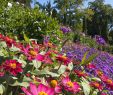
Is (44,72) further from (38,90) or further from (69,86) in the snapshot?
(38,90)

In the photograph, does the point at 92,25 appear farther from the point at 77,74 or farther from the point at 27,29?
the point at 77,74

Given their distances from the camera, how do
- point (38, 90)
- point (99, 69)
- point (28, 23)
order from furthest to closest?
point (28, 23) < point (99, 69) < point (38, 90)

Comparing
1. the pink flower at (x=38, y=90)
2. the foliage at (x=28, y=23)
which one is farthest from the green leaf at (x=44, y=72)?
the foliage at (x=28, y=23)

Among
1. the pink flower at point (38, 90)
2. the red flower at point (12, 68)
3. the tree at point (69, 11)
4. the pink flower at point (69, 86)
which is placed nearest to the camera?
the pink flower at point (38, 90)

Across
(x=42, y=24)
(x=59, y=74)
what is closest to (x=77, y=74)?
(x=59, y=74)

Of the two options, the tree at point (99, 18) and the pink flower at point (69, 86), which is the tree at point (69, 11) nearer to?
the tree at point (99, 18)

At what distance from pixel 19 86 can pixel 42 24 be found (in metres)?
6.43

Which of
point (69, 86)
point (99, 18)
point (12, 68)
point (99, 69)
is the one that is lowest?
point (99, 18)

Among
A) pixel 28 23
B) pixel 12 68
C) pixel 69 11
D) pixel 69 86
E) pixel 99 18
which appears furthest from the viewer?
pixel 99 18

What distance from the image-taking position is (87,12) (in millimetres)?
48594

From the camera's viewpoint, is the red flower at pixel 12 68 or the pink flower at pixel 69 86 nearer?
the red flower at pixel 12 68

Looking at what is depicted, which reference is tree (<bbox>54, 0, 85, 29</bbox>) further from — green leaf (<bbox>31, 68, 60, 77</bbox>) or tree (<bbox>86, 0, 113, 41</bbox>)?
green leaf (<bbox>31, 68, 60, 77</bbox>)

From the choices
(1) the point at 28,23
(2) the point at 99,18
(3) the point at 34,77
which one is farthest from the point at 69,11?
(3) the point at 34,77

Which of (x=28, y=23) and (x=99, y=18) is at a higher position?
(x=28, y=23)
